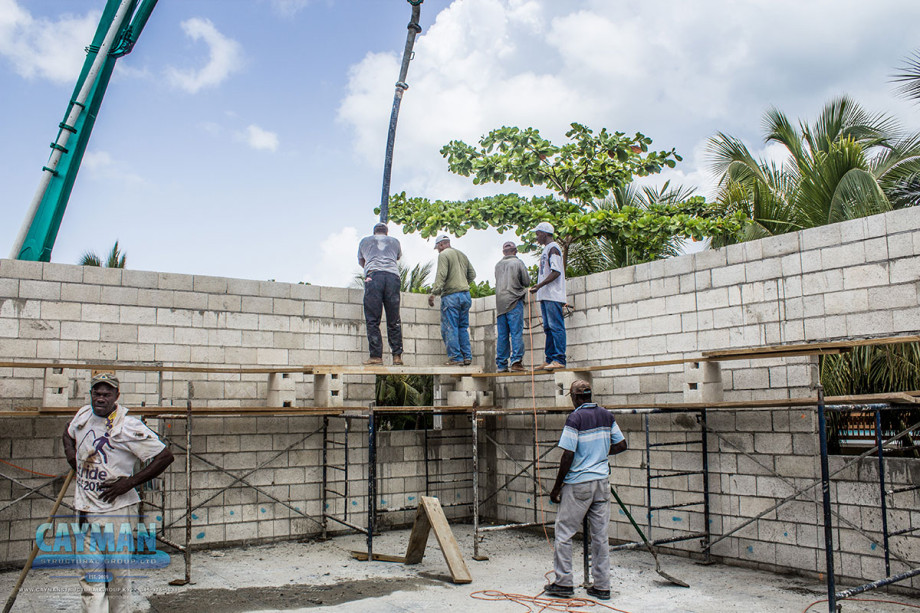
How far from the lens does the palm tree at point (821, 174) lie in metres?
10.4

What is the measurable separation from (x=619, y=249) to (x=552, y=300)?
6.09 meters

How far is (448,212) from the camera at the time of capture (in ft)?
45.0

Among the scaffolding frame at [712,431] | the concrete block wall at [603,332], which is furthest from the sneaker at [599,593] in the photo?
the concrete block wall at [603,332]

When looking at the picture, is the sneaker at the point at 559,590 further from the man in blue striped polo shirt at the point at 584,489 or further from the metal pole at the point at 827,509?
the metal pole at the point at 827,509

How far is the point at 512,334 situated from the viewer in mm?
9320

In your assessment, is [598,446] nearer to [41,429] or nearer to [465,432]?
[465,432]

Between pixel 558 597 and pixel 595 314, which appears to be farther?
pixel 595 314

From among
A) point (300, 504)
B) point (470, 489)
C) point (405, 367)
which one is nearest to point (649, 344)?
point (405, 367)

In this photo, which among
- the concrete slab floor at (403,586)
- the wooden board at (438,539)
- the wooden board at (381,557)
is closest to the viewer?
the concrete slab floor at (403,586)

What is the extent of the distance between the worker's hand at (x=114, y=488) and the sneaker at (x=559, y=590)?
3464mm

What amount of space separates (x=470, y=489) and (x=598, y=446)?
482 centimetres

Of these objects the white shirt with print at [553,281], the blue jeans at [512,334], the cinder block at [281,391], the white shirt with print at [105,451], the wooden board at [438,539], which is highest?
the white shirt with print at [553,281]

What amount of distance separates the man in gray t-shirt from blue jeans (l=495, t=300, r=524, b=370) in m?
1.26

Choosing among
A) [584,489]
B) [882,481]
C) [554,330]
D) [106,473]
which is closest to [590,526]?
[584,489]
